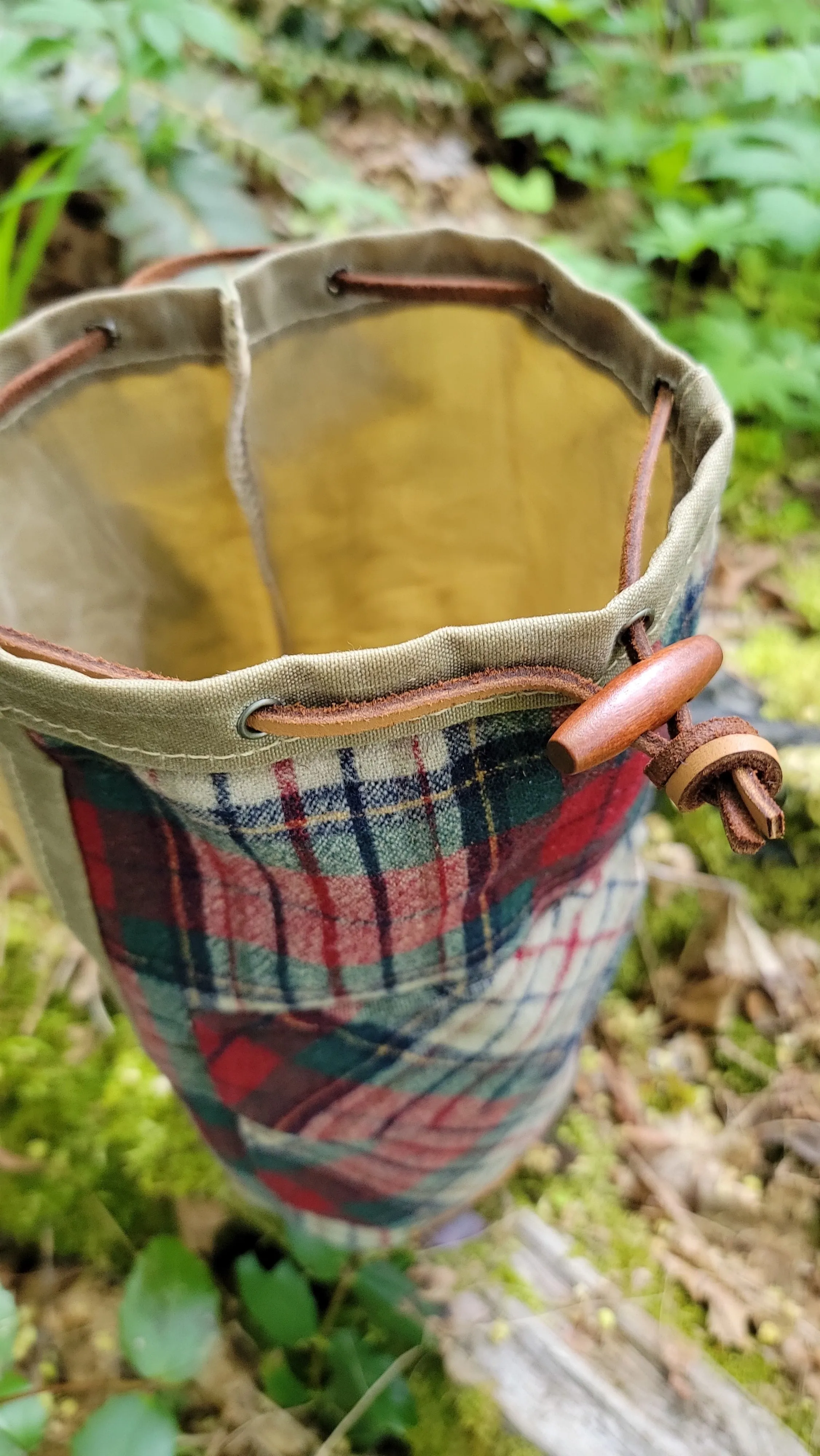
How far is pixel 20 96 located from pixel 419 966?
992mm

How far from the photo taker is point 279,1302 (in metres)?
0.53

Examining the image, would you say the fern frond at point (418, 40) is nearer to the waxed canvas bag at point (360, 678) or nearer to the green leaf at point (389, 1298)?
the waxed canvas bag at point (360, 678)

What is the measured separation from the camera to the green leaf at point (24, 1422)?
439mm

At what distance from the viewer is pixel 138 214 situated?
3.13 feet

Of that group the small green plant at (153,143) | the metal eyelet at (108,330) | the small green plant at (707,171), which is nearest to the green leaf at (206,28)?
the small green plant at (153,143)

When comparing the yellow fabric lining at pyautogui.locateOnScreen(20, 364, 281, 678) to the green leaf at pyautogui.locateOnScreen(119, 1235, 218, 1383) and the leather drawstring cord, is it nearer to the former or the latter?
the leather drawstring cord

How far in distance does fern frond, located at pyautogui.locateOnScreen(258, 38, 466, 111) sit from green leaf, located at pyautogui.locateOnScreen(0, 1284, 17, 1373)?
4.64 feet

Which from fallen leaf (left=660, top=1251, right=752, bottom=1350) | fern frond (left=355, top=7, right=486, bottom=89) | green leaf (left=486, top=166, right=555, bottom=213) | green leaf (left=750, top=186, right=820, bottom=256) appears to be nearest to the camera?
fallen leaf (left=660, top=1251, right=752, bottom=1350)

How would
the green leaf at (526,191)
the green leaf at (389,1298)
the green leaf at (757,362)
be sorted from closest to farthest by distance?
the green leaf at (389,1298) < the green leaf at (757,362) < the green leaf at (526,191)

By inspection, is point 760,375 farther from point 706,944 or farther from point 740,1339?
point 740,1339

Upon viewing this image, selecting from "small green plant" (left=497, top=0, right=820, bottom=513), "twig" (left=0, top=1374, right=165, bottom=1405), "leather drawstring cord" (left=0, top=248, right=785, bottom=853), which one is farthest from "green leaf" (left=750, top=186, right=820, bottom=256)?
"twig" (left=0, top=1374, right=165, bottom=1405)

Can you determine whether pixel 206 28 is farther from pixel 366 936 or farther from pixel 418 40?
pixel 418 40

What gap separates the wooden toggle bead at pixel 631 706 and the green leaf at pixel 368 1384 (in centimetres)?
46

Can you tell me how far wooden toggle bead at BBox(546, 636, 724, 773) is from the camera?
270 mm
